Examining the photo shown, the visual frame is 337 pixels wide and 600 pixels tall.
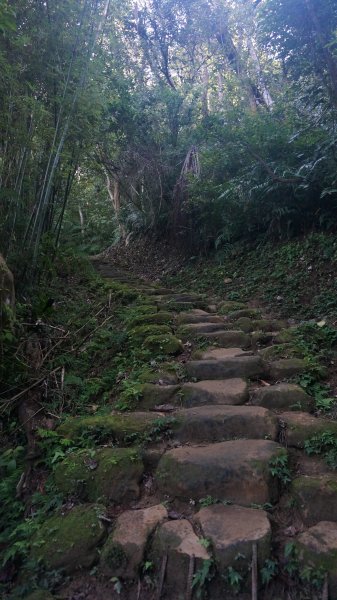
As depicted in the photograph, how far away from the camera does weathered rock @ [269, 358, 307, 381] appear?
3627mm

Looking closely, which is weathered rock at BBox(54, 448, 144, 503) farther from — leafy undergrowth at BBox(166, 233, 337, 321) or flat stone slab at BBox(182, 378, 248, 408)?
leafy undergrowth at BBox(166, 233, 337, 321)

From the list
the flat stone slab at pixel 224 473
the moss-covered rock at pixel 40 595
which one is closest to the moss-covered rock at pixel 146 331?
the flat stone slab at pixel 224 473

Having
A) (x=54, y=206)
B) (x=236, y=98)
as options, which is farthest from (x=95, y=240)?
(x=54, y=206)

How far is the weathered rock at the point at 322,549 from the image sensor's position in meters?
1.85

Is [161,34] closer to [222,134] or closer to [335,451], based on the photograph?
[222,134]

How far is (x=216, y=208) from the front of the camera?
7.66 m

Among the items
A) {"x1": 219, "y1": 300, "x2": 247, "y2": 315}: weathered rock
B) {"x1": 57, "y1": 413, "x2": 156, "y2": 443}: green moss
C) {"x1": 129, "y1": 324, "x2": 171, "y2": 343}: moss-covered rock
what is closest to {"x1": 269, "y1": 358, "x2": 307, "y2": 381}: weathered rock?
{"x1": 57, "y1": 413, "x2": 156, "y2": 443}: green moss

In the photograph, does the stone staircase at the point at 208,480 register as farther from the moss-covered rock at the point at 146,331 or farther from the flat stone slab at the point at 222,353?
the moss-covered rock at the point at 146,331

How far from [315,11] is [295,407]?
13.6 ft

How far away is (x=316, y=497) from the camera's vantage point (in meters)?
2.25

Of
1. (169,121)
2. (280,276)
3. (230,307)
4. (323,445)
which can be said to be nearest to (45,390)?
(323,445)

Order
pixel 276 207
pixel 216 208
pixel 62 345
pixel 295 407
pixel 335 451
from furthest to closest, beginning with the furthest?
pixel 216 208 < pixel 276 207 < pixel 62 345 < pixel 295 407 < pixel 335 451

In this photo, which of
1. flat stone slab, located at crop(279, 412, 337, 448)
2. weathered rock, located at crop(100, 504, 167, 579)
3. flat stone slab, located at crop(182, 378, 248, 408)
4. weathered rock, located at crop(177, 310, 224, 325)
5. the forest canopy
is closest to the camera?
weathered rock, located at crop(100, 504, 167, 579)

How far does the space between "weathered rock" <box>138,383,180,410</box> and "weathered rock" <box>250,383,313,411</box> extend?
0.62 meters
